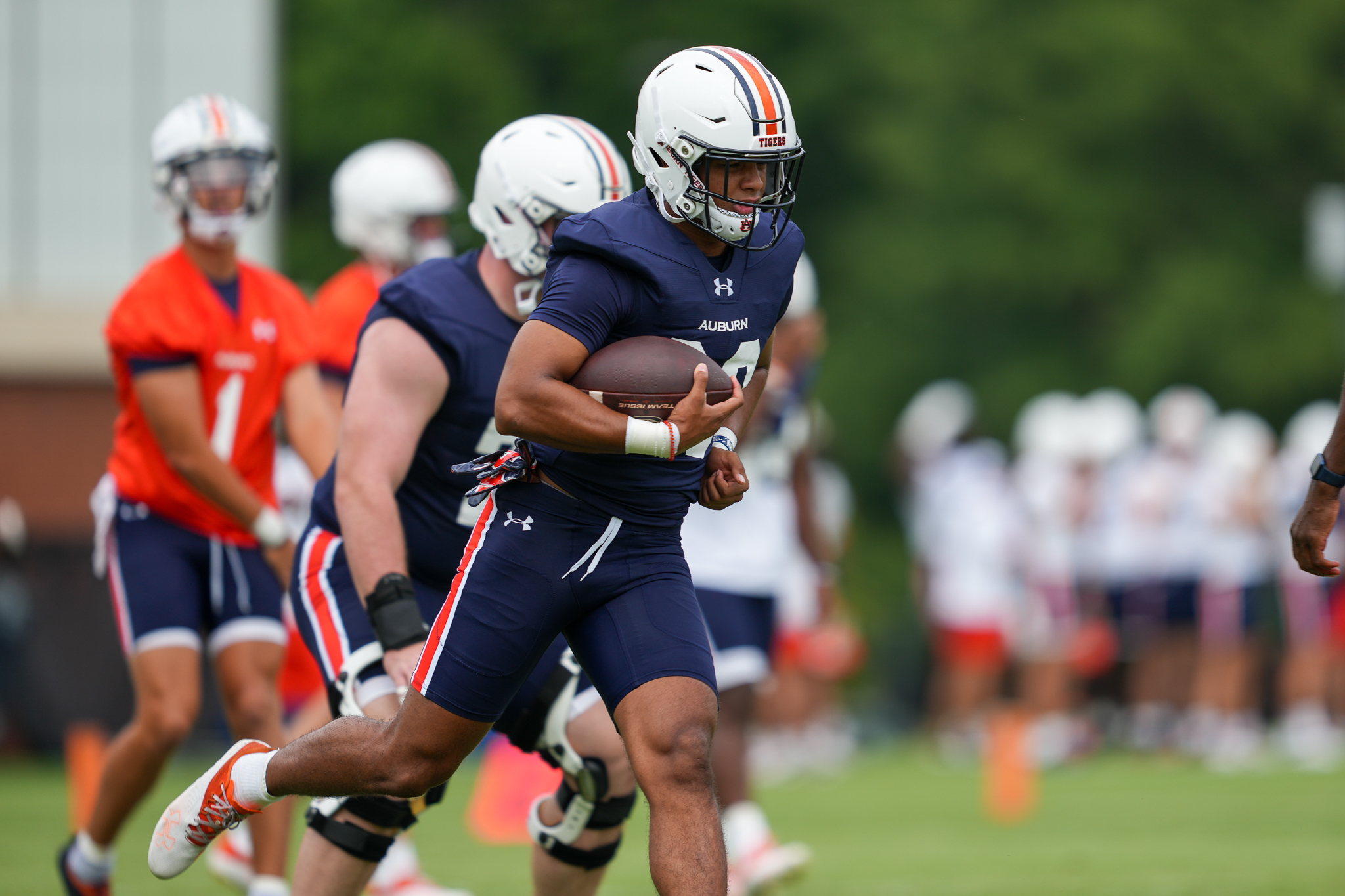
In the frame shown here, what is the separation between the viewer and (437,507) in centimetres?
531

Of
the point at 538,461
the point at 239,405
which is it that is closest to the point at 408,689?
the point at 538,461

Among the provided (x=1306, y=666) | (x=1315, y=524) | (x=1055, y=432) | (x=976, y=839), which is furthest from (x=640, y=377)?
(x=1055, y=432)

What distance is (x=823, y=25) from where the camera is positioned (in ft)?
96.5

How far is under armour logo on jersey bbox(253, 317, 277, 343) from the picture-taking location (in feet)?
21.1

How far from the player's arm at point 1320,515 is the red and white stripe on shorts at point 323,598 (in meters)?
2.66

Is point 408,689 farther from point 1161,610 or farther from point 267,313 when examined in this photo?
point 1161,610

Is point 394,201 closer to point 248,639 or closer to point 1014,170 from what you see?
point 248,639

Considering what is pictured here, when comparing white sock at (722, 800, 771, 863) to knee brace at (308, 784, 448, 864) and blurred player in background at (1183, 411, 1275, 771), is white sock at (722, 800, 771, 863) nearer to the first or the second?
knee brace at (308, 784, 448, 864)

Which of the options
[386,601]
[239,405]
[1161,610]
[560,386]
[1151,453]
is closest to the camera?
[560,386]

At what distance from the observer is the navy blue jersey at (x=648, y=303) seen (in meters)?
4.47

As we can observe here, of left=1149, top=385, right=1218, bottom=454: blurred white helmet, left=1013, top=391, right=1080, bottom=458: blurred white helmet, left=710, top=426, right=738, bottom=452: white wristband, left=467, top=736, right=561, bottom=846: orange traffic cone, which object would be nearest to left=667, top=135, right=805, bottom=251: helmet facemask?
left=710, top=426, right=738, bottom=452: white wristband

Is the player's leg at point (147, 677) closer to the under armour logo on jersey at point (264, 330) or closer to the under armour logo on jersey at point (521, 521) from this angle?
the under armour logo on jersey at point (264, 330)

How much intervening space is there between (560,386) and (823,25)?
1021 inches

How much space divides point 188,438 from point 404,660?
5.38ft
